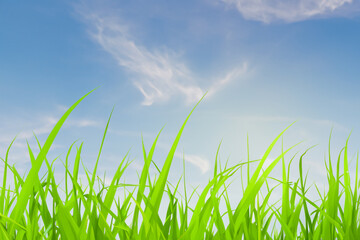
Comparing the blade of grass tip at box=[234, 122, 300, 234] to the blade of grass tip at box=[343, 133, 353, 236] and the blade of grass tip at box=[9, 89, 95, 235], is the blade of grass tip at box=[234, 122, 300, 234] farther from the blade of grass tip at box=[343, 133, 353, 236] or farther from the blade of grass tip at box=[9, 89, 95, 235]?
the blade of grass tip at box=[9, 89, 95, 235]

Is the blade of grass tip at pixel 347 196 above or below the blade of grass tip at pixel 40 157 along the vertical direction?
above

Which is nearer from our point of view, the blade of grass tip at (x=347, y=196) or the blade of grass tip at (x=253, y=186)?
the blade of grass tip at (x=253, y=186)

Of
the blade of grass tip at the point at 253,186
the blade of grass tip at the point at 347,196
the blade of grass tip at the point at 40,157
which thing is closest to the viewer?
the blade of grass tip at the point at 40,157

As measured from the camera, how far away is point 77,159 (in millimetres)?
1294

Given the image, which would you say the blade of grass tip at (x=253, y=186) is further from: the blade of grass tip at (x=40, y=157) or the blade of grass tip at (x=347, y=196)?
the blade of grass tip at (x=40, y=157)

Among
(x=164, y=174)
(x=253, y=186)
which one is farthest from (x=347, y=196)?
(x=164, y=174)

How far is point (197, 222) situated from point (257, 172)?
0.75ft

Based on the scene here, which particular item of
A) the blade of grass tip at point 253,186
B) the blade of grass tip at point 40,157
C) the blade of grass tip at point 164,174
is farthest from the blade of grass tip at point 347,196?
the blade of grass tip at point 40,157

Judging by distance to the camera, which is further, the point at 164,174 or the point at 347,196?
the point at 347,196

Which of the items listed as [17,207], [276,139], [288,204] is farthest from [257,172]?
[17,207]

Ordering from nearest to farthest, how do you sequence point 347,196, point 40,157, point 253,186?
point 40,157
point 253,186
point 347,196

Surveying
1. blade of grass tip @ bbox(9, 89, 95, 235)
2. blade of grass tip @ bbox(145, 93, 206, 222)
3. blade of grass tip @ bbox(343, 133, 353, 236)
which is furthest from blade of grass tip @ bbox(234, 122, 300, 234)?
blade of grass tip @ bbox(9, 89, 95, 235)

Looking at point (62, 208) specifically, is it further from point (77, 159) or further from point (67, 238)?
point (77, 159)

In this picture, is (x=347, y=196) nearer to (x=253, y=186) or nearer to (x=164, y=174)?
(x=253, y=186)
